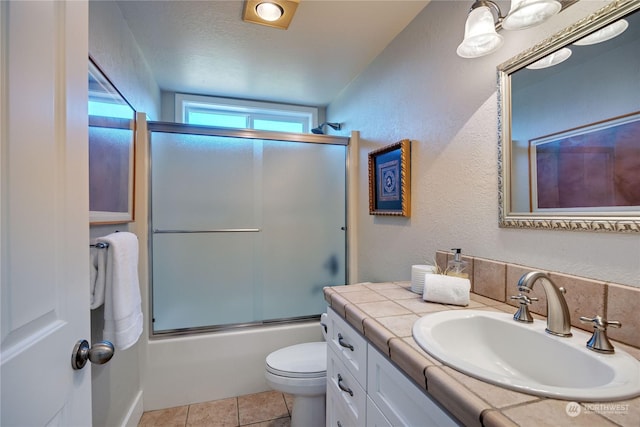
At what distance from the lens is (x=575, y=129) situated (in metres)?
0.82

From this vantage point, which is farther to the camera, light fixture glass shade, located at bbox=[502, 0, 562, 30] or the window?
the window

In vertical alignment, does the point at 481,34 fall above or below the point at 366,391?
above

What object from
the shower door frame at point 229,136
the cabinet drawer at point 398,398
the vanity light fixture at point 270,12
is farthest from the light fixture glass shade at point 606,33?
the shower door frame at point 229,136

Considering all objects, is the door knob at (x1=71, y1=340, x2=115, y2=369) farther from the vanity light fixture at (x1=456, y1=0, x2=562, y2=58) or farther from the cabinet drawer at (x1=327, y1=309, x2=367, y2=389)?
the vanity light fixture at (x1=456, y1=0, x2=562, y2=58)

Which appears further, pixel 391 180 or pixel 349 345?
pixel 391 180

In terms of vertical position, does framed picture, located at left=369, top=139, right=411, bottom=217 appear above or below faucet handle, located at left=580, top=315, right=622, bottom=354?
above

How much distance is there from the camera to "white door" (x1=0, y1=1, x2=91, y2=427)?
44 cm

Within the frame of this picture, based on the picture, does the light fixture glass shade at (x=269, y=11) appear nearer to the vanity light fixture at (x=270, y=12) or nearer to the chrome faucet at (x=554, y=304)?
the vanity light fixture at (x=270, y=12)

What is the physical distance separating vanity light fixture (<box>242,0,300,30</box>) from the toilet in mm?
1576

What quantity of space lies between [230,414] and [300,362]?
644 millimetres

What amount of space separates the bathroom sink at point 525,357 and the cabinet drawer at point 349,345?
0.22m

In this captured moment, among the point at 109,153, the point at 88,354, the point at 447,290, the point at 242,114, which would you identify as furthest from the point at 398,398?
the point at 242,114

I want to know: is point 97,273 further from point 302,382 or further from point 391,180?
point 391,180

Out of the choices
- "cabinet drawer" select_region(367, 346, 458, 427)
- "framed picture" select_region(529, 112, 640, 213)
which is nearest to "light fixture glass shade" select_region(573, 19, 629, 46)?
"framed picture" select_region(529, 112, 640, 213)
